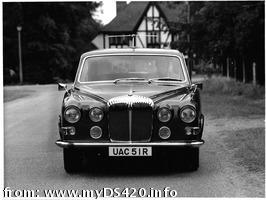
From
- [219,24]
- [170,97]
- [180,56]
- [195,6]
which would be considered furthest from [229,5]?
[170,97]

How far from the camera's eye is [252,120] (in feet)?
45.2

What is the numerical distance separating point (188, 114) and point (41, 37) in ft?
148

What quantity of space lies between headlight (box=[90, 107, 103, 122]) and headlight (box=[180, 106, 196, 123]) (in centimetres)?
95

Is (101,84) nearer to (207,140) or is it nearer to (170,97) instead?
(170,97)

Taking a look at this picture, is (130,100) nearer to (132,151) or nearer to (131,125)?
(131,125)

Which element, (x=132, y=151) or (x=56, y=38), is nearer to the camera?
(x=132, y=151)

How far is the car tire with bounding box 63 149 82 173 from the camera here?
754 cm

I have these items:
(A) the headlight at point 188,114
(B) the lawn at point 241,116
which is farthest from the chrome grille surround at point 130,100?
(B) the lawn at point 241,116

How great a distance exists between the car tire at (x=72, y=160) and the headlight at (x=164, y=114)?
1.11 metres

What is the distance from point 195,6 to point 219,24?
342 centimetres

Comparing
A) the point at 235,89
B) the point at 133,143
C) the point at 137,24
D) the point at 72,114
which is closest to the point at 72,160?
the point at 72,114

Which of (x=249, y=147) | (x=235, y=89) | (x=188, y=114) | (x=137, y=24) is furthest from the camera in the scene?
(x=137, y=24)

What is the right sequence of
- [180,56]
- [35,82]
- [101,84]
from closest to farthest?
[101,84]
[180,56]
[35,82]

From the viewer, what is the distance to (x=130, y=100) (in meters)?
7.30
